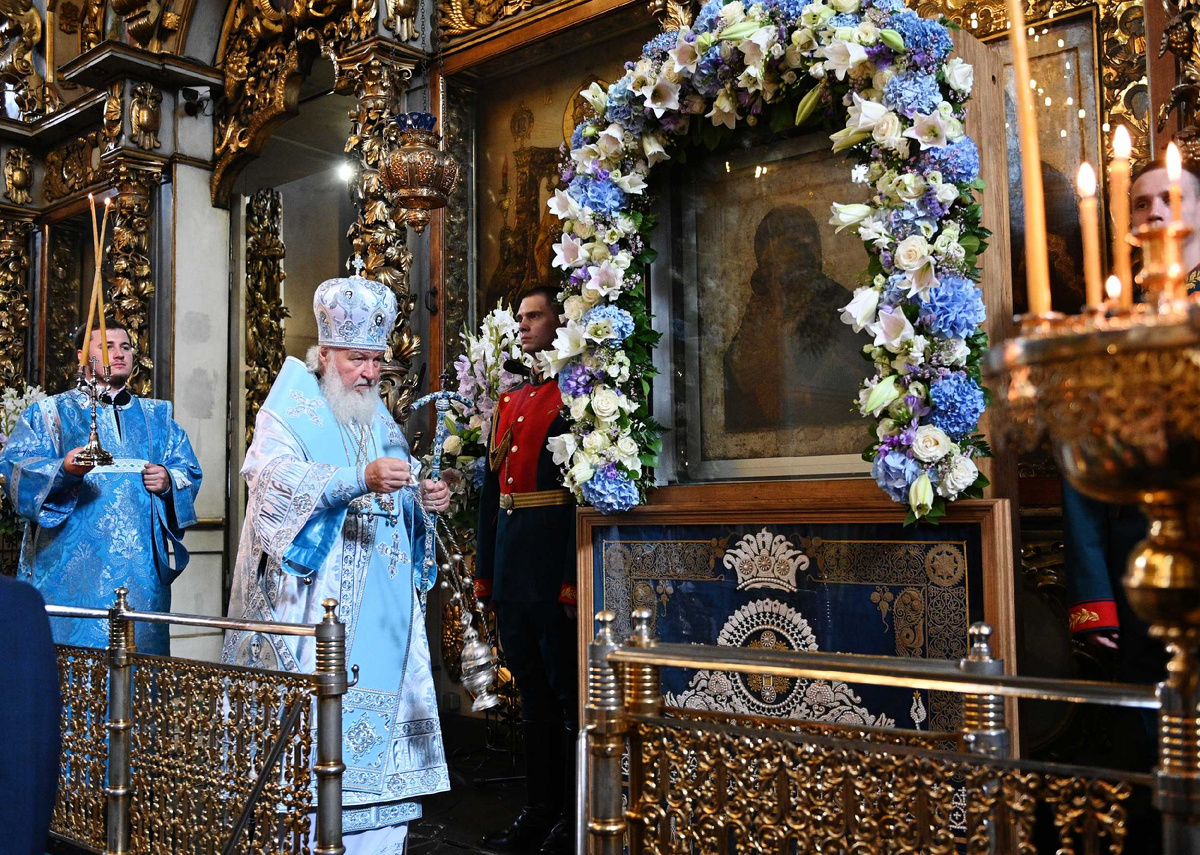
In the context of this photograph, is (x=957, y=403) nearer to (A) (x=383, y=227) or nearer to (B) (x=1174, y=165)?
(B) (x=1174, y=165)

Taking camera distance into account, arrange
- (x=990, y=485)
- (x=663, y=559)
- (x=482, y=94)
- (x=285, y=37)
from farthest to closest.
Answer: (x=285, y=37) → (x=482, y=94) → (x=663, y=559) → (x=990, y=485)

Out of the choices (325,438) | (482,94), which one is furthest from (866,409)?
(482,94)

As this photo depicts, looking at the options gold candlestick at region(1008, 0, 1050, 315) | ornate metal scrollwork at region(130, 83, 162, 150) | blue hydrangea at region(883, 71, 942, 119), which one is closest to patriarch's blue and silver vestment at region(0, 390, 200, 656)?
ornate metal scrollwork at region(130, 83, 162, 150)

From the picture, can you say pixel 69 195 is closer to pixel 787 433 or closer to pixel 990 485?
pixel 787 433

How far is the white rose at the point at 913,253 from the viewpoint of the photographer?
3.29m

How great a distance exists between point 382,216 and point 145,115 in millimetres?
2842

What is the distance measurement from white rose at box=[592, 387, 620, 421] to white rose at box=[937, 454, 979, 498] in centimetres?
122

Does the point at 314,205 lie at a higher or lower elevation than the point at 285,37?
lower

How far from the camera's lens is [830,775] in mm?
2146

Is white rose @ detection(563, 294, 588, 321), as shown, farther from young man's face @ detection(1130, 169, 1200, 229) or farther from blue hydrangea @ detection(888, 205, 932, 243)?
young man's face @ detection(1130, 169, 1200, 229)

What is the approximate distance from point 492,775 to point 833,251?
128 inches

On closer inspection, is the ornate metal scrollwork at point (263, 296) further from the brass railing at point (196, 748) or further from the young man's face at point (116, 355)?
the brass railing at point (196, 748)

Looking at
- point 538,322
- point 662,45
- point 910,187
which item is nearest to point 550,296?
point 538,322

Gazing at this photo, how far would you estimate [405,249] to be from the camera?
6012 millimetres
